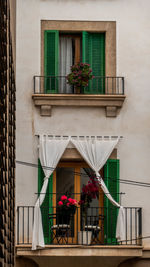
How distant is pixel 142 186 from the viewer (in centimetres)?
1975

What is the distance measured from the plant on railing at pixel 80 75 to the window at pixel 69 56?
35 centimetres

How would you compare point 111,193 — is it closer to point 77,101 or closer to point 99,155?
point 99,155

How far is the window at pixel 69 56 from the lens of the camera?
2011cm

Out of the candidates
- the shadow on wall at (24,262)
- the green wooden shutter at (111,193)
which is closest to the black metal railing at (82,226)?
the green wooden shutter at (111,193)

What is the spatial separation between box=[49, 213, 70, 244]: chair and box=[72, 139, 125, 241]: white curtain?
1211 millimetres

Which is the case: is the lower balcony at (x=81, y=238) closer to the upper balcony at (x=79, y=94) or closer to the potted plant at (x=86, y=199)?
the potted plant at (x=86, y=199)

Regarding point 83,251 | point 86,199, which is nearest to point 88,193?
point 86,199

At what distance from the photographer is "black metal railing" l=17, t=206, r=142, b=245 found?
63.7 feet

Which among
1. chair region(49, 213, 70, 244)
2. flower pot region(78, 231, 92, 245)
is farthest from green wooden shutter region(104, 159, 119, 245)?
chair region(49, 213, 70, 244)

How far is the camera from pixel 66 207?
1947cm

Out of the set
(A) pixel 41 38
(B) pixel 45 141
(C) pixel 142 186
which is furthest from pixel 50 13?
(C) pixel 142 186

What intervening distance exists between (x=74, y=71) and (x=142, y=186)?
314 cm

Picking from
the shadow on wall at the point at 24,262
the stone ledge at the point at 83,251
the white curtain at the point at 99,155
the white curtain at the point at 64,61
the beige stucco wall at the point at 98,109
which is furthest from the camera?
the white curtain at the point at 64,61

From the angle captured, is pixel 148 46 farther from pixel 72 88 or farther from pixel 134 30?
pixel 72 88
